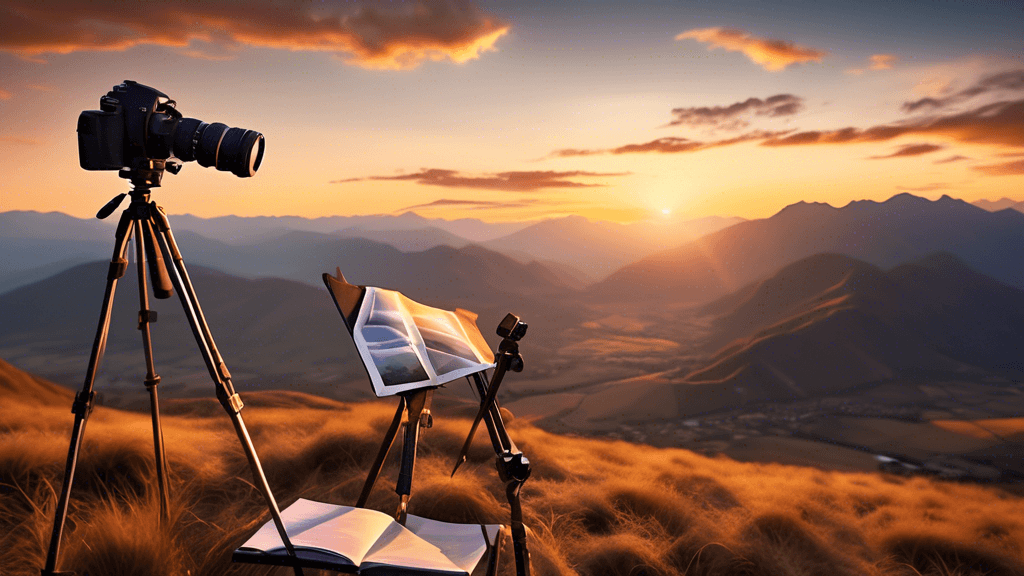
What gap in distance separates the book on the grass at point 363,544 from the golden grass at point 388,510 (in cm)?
152

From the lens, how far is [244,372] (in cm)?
8500

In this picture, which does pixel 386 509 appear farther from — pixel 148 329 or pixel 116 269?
pixel 116 269

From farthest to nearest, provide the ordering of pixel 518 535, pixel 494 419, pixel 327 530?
pixel 494 419 → pixel 518 535 → pixel 327 530

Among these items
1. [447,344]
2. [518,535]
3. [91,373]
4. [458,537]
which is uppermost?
[447,344]

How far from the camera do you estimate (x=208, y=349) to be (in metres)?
3.05

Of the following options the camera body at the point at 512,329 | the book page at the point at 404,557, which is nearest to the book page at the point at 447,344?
the camera body at the point at 512,329

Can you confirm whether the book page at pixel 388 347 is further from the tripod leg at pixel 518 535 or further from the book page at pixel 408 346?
the tripod leg at pixel 518 535

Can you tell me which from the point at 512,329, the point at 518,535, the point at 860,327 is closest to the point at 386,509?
the point at 518,535

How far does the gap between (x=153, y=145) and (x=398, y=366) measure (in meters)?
2.06

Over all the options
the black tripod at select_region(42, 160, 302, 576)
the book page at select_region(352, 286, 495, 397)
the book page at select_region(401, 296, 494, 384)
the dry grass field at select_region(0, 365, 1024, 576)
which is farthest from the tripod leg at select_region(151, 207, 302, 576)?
the dry grass field at select_region(0, 365, 1024, 576)

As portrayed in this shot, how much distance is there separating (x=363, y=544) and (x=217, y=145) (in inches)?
98.9

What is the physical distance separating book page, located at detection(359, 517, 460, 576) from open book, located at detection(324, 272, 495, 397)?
822 millimetres

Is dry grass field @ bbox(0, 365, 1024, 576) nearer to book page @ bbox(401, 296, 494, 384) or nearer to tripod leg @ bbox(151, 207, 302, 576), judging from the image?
tripod leg @ bbox(151, 207, 302, 576)

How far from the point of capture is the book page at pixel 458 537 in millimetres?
3008
